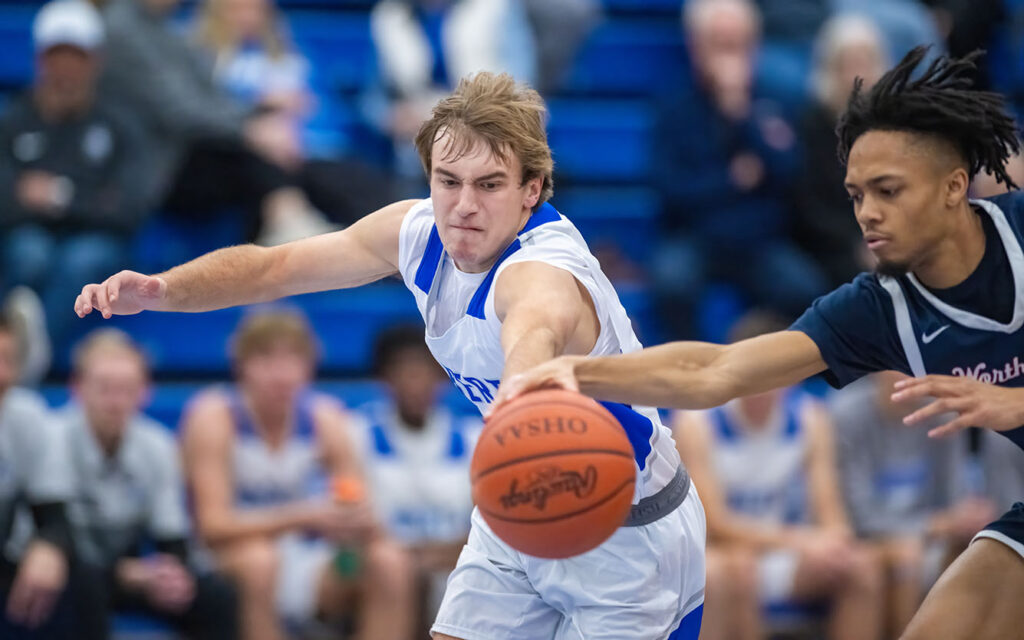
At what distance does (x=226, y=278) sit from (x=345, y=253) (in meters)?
0.38

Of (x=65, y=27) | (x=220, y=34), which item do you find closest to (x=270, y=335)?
(x=65, y=27)

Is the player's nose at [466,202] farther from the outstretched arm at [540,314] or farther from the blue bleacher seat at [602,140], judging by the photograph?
the blue bleacher seat at [602,140]

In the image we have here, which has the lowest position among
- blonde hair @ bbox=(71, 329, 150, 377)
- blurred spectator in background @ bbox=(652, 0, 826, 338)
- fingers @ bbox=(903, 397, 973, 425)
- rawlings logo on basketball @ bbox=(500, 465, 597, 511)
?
rawlings logo on basketball @ bbox=(500, 465, 597, 511)

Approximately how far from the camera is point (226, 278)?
429cm

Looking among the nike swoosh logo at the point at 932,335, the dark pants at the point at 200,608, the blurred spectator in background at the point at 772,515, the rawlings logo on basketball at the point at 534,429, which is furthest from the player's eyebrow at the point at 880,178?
the dark pants at the point at 200,608

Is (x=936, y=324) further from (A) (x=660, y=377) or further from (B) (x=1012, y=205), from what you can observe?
(A) (x=660, y=377)

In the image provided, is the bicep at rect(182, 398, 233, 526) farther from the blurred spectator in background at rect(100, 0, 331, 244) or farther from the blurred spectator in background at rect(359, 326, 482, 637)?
the blurred spectator in background at rect(100, 0, 331, 244)

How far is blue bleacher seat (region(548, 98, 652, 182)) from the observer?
9953 millimetres

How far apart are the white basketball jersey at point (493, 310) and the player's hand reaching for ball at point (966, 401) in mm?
780

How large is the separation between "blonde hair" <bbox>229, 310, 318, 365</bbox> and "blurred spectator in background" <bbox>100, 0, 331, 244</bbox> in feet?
3.98

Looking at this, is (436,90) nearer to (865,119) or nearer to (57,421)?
(57,421)

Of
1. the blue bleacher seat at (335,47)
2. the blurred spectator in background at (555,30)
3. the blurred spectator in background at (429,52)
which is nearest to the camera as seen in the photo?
the blurred spectator in background at (429,52)

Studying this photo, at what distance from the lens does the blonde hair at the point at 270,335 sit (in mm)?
7020

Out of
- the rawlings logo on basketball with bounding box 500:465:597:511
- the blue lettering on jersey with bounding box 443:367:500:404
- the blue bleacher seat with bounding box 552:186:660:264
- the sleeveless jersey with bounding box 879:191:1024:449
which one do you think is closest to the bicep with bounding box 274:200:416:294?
the blue lettering on jersey with bounding box 443:367:500:404
